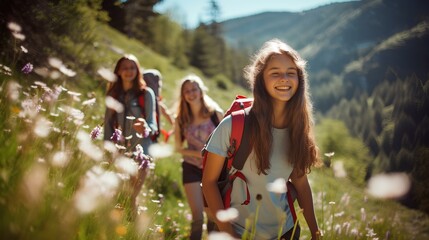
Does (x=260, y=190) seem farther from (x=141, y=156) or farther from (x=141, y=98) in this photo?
(x=141, y=98)

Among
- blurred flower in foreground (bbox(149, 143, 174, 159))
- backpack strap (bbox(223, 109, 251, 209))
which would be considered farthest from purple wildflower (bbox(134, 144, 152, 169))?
backpack strap (bbox(223, 109, 251, 209))

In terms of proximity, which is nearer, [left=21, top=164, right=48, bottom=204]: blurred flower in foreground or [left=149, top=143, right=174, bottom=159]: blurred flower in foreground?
[left=21, top=164, right=48, bottom=204]: blurred flower in foreground

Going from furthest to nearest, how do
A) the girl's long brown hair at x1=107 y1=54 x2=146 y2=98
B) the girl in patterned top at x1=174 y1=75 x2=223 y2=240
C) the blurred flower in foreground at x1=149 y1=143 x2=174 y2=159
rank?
the girl in patterned top at x1=174 y1=75 x2=223 y2=240, the girl's long brown hair at x1=107 y1=54 x2=146 y2=98, the blurred flower in foreground at x1=149 y1=143 x2=174 y2=159

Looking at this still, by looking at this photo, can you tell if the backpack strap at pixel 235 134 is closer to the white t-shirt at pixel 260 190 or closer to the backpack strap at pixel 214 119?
the white t-shirt at pixel 260 190

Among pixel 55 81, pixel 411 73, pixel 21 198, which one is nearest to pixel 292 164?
pixel 21 198

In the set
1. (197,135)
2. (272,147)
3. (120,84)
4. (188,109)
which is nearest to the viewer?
(272,147)

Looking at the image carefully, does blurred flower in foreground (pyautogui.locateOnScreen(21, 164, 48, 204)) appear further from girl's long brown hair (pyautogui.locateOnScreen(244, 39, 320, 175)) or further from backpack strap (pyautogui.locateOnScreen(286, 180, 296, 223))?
backpack strap (pyautogui.locateOnScreen(286, 180, 296, 223))

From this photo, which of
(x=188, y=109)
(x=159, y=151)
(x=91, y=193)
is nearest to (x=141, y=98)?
(x=188, y=109)

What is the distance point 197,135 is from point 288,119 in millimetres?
2479

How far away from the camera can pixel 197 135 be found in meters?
5.09

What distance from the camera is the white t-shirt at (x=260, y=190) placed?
2.46m

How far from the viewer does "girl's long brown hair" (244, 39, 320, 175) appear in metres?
2.50

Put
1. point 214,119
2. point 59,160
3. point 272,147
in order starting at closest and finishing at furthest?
point 59,160 < point 272,147 < point 214,119

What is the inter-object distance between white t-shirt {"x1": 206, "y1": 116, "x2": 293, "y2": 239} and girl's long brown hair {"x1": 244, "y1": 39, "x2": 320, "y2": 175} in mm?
78
